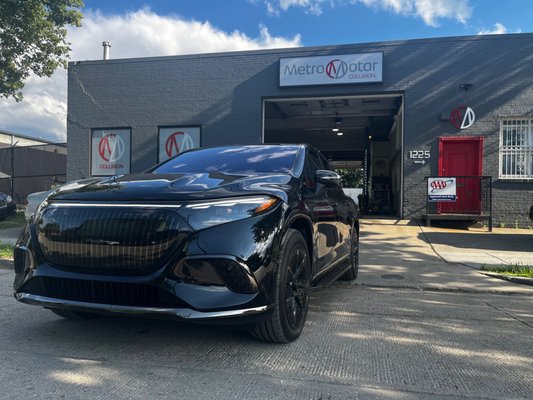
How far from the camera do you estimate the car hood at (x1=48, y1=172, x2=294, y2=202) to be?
290 centimetres

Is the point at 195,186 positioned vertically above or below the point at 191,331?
above

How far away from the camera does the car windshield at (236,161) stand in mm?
4012

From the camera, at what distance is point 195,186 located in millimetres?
3045

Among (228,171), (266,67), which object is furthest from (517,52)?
(228,171)

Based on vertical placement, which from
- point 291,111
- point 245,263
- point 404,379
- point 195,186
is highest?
point 291,111

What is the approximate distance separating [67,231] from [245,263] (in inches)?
49.7

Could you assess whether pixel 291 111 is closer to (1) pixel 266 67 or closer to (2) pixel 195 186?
(1) pixel 266 67

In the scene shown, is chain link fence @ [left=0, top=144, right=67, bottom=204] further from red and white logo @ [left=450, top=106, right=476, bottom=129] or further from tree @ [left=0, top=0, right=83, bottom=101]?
red and white logo @ [left=450, top=106, right=476, bottom=129]

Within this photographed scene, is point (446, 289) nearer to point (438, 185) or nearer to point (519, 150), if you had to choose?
point (438, 185)

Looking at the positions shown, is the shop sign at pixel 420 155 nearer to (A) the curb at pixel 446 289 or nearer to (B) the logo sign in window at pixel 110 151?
(A) the curb at pixel 446 289

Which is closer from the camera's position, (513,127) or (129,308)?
(129,308)

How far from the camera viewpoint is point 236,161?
4.24 metres

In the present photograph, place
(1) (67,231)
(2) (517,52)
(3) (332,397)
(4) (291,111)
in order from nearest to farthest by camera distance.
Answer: (3) (332,397) → (1) (67,231) → (2) (517,52) → (4) (291,111)

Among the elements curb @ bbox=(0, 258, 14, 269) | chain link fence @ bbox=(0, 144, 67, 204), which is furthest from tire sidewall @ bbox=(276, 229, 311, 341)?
chain link fence @ bbox=(0, 144, 67, 204)
